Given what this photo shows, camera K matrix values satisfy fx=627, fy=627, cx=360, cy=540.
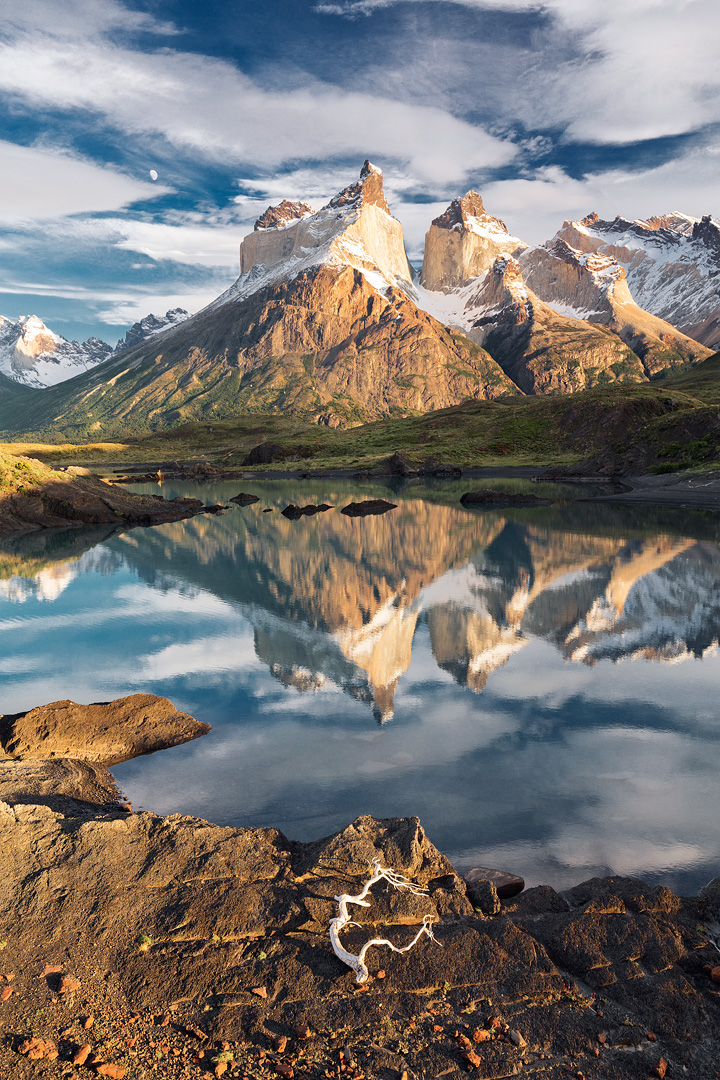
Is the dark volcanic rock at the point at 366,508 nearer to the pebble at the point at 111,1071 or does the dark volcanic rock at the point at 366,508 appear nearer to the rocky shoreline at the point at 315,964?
the rocky shoreline at the point at 315,964

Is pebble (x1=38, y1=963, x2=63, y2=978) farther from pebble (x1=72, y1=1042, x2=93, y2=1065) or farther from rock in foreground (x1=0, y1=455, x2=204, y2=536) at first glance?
rock in foreground (x1=0, y1=455, x2=204, y2=536)

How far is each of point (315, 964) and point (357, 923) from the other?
1037 millimetres

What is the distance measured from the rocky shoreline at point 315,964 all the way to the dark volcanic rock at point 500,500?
77.8 m

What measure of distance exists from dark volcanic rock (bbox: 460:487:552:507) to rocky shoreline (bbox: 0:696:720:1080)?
77796 mm

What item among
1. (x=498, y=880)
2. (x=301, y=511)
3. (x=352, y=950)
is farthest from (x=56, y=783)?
(x=301, y=511)

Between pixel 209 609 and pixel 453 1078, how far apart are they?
3112 cm

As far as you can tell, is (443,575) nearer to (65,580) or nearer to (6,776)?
(65,580)

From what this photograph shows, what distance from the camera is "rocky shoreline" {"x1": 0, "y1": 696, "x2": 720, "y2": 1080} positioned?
7527 mm

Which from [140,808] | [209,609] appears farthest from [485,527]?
[140,808]

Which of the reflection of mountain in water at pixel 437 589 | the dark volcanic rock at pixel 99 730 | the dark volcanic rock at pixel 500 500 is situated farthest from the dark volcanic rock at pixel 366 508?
the dark volcanic rock at pixel 99 730

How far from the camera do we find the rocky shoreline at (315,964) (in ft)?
24.7

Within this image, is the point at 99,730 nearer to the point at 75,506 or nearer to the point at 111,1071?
the point at 111,1071

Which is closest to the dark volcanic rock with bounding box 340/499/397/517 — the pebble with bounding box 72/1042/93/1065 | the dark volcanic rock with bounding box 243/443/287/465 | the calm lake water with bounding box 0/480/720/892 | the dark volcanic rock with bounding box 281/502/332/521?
the dark volcanic rock with bounding box 281/502/332/521

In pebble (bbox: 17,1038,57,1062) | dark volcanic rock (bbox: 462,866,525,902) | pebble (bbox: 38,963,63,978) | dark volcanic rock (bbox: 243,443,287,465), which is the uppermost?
dark volcanic rock (bbox: 243,443,287,465)
